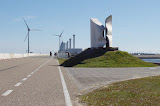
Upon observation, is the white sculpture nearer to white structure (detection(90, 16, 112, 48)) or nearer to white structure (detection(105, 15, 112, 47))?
white structure (detection(90, 16, 112, 48))

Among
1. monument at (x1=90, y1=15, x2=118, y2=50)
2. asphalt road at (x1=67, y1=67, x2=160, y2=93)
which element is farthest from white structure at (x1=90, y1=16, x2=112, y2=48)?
asphalt road at (x1=67, y1=67, x2=160, y2=93)

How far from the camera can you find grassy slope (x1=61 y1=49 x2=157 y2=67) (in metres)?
28.5

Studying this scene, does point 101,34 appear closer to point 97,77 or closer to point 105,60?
point 105,60

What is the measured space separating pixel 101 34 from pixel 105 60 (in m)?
7.18

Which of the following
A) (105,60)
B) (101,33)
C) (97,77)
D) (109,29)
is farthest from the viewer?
(101,33)

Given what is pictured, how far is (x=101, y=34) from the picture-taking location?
121ft

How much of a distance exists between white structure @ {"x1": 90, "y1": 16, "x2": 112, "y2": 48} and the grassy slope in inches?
70.5

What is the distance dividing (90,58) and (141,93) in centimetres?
2379

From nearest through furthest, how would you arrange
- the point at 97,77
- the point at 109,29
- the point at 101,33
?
the point at 97,77 → the point at 109,29 → the point at 101,33

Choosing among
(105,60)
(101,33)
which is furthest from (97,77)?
(101,33)

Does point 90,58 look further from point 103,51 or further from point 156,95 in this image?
point 156,95

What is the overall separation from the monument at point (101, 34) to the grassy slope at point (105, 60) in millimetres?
1747

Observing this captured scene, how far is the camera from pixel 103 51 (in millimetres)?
34531

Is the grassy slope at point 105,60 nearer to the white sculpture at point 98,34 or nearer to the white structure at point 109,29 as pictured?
the white sculpture at point 98,34
